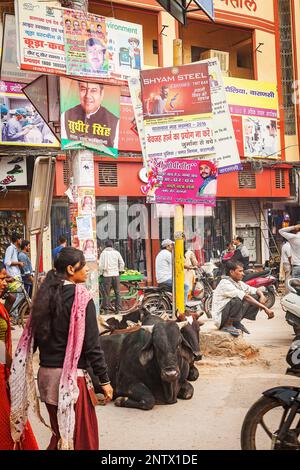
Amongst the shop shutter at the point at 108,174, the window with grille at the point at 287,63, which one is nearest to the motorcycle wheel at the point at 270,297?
the shop shutter at the point at 108,174

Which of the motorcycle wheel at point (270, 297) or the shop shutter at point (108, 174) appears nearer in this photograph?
the motorcycle wheel at point (270, 297)

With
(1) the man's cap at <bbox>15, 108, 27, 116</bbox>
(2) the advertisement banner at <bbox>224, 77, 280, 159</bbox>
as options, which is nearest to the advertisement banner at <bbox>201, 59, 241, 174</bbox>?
(1) the man's cap at <bbox>15, 108, 27, 116</bbox>

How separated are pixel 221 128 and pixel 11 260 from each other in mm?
5801

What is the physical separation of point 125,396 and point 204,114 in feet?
11.8

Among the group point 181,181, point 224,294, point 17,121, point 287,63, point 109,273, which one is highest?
point 287,63

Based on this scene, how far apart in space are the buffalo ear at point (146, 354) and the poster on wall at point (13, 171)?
9.12 meters

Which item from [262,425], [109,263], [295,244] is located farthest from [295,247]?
[262,425]

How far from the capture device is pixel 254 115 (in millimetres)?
17969

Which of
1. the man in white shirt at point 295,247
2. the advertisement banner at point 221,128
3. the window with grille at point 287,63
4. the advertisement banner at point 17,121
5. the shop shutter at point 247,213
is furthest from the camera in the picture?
the window with grille at point 287,63

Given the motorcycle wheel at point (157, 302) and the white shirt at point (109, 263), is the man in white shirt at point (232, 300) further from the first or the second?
the white shirt at point (109, 263)

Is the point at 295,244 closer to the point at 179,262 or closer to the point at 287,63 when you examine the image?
the point at 179,262

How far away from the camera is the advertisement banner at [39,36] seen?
660 cm

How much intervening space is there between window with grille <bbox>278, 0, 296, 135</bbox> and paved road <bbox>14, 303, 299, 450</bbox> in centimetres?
1379
